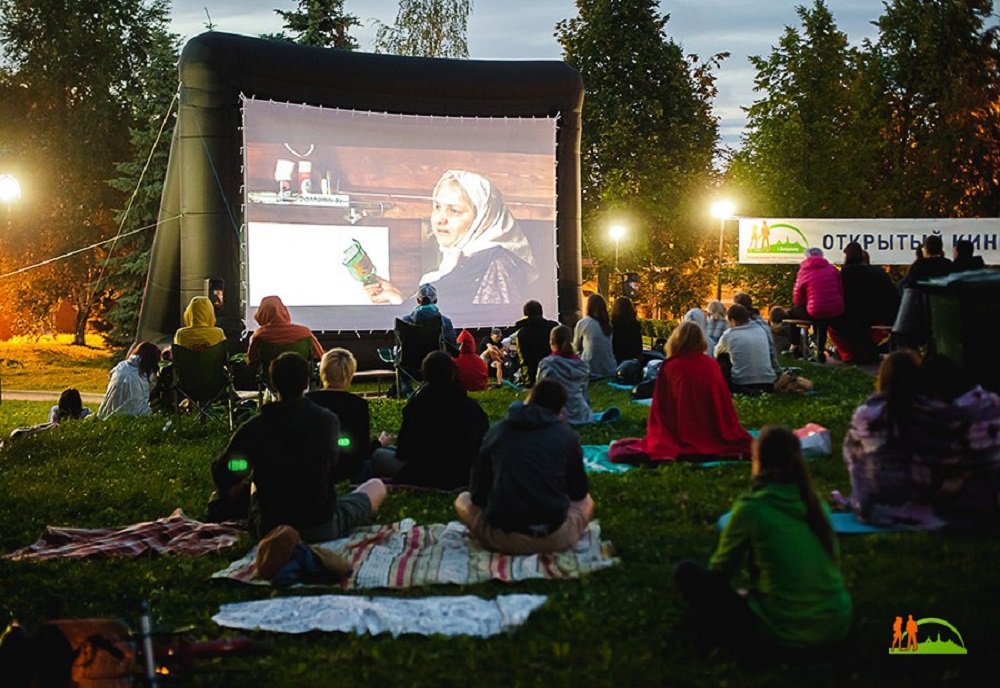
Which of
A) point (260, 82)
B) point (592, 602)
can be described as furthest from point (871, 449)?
point (260, 82)

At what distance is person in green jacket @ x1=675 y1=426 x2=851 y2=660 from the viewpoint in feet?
13.2

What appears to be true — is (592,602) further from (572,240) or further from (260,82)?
(572,240)

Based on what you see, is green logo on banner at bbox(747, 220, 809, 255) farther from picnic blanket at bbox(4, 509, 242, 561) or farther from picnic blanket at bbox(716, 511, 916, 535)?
picnic blanket at bbox(4, 509, 242, 561)

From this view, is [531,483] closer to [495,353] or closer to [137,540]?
[137,540]

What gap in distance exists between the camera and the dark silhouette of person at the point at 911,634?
162 inches

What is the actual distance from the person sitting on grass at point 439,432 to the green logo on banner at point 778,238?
1158cm

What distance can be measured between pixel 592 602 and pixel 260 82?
12.4 metres

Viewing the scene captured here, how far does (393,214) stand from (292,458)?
11.2 meters

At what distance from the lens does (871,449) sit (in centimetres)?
575

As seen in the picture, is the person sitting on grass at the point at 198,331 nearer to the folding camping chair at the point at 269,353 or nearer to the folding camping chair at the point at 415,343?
the folding camping chair at the point at 269,353

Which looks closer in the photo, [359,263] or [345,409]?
[345,409]

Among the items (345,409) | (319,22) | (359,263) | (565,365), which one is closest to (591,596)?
(345,409)

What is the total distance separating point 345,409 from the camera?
7688 mm

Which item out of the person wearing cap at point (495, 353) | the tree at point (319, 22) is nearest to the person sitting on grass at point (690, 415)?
the person wearing cap at point (495, 353)
